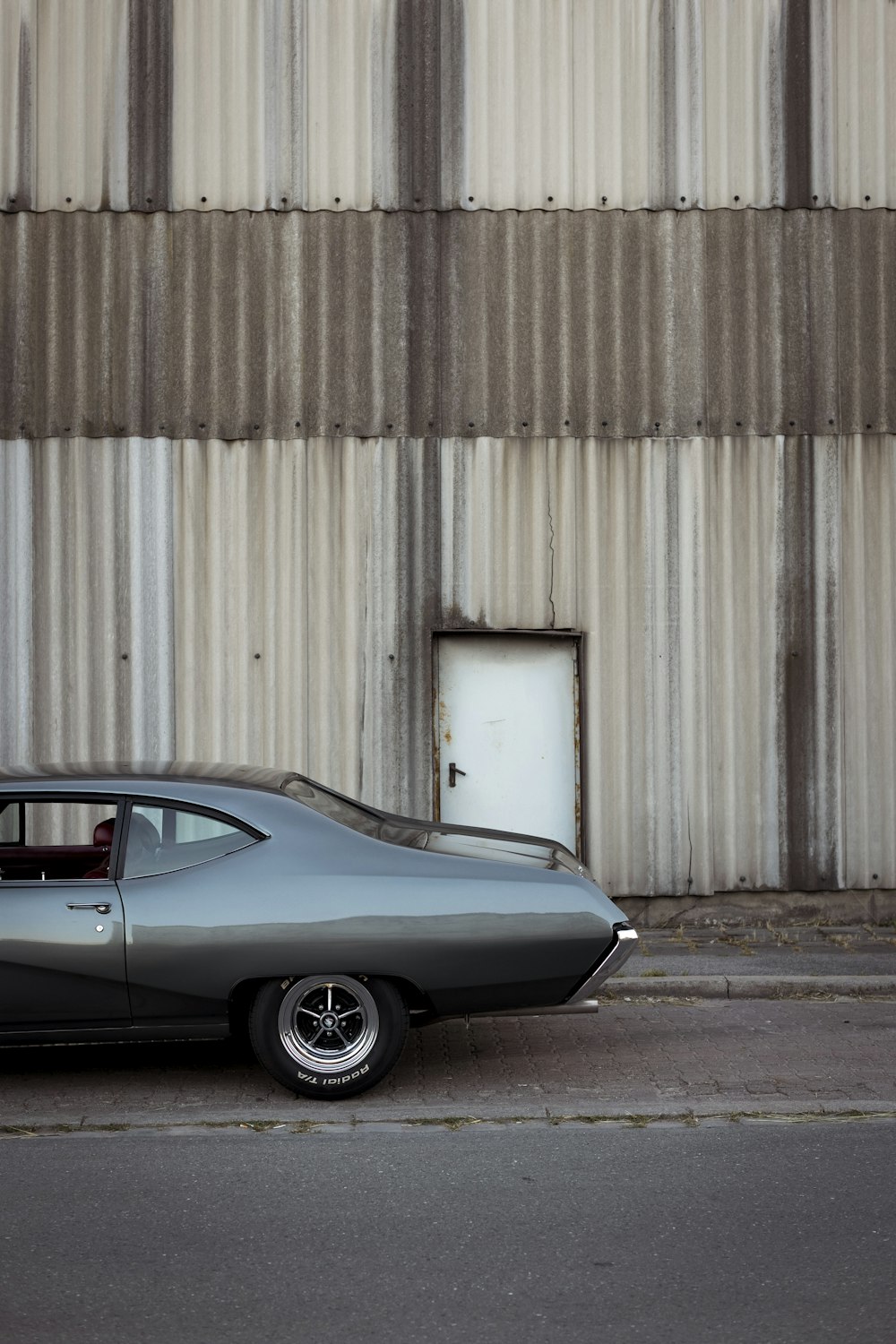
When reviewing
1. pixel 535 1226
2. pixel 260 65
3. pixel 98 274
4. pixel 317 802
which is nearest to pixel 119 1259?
pixel 535 1226

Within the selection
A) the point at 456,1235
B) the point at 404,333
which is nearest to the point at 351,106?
→ the point at 404,333

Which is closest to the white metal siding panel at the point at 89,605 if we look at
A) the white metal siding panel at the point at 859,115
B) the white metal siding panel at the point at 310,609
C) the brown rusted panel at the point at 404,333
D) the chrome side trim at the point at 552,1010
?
the white metal siding panel at the point at 310,609

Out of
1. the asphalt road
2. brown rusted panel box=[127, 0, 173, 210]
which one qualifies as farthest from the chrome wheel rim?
brown rusted panel box=[127, 0, 173, 210]

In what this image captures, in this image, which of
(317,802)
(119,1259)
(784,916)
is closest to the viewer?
(119,1259)

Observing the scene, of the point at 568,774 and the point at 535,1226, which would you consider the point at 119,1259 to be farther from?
the point at 568,774

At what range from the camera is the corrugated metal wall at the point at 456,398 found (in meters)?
10.7

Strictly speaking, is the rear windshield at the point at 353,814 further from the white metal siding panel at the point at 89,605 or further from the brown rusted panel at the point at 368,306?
the brown rusted panel at the point at 368,306

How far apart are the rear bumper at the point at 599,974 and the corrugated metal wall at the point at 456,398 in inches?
172

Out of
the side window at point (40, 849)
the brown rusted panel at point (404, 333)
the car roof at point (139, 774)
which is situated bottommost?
the side window at point (40, 849)

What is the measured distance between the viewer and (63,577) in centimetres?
1074

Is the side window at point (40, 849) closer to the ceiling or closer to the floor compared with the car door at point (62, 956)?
closer to the ceiling

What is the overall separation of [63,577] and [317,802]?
15.6ft

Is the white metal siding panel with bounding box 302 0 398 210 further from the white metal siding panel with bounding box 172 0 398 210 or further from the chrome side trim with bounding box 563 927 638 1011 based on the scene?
the chrome side trim with bounding box 563 927 638 1011

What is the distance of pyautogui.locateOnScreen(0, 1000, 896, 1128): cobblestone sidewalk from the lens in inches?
242
